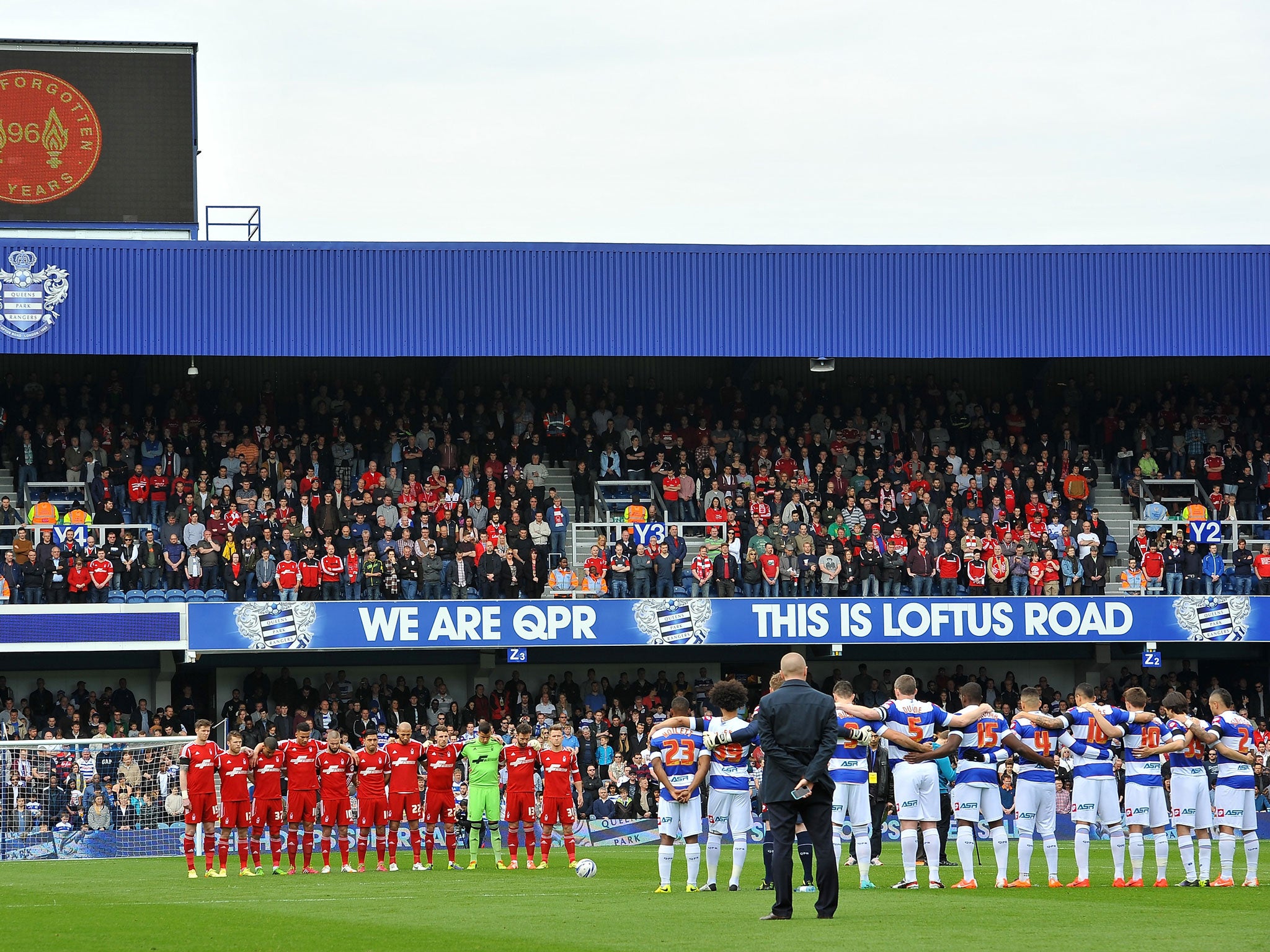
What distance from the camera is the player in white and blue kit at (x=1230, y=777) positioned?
58.0 feet

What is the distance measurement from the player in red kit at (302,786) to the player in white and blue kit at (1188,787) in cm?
1032

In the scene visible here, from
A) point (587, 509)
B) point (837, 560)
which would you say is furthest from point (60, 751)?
point (837, 560)

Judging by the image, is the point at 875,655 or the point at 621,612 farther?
the point at 875,655

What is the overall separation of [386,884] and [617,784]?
1067cm

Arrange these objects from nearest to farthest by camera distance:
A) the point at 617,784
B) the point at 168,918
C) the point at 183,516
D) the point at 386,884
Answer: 1. the point at 168,918
2. the point at 386,884
3. the point at 617,784
4. the point at 183,516

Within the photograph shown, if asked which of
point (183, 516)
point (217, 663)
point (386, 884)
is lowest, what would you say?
point (386, 884)

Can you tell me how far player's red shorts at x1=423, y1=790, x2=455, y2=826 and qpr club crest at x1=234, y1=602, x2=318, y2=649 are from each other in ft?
28.5

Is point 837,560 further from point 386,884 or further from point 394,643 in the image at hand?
point 386,884

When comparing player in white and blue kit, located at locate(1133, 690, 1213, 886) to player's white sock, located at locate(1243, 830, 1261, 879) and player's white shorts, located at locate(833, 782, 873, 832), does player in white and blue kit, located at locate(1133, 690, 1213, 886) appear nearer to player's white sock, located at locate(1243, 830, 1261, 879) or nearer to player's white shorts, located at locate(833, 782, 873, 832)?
player's white sock, located at locate(1243, 830, 1261, 879)

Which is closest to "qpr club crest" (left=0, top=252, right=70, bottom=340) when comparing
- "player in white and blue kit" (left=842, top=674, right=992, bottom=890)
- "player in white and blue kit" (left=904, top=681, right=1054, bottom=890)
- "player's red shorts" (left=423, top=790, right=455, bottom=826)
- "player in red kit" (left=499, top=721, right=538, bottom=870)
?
"player's red shorts" (left=423, top=790, right=455, bottom=826)

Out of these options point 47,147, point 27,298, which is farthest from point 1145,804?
point 47,147

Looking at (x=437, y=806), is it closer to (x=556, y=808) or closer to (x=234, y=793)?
(x=556, y=808)

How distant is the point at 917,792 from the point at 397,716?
17306 millimetres

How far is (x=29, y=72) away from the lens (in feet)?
124
